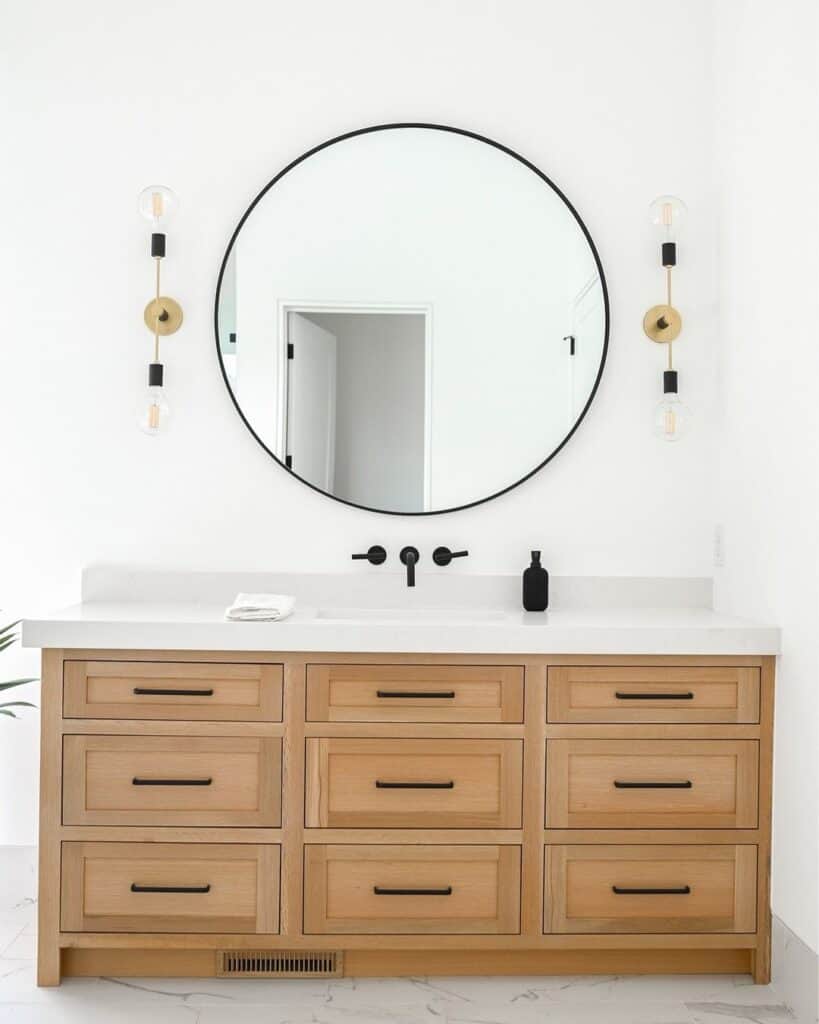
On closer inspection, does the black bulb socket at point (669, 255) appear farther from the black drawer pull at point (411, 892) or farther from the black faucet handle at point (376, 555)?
the black drawer pull at point (411, 892)

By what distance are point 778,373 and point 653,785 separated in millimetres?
1047

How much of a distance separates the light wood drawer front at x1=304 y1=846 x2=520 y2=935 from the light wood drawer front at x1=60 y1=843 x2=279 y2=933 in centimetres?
11

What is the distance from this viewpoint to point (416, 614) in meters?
2.59

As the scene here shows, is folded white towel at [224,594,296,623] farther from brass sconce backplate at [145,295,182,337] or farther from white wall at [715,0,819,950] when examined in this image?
white wall at [715,0,819,950]

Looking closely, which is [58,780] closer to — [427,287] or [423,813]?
[423,813]

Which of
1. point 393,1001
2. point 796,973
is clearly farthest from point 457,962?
point 796,973

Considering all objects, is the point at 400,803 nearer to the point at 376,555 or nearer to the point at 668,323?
the point at 376,555

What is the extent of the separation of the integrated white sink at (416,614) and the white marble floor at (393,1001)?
89cm

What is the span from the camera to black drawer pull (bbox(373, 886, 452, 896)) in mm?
2217

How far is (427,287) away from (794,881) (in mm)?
1815

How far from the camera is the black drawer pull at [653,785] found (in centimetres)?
224

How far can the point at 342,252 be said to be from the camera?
273cm

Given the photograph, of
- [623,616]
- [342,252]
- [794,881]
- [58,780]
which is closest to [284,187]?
[342,252]

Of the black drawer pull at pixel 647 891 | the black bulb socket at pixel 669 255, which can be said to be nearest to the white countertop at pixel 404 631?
the black drawer pull at pixel 647 891
